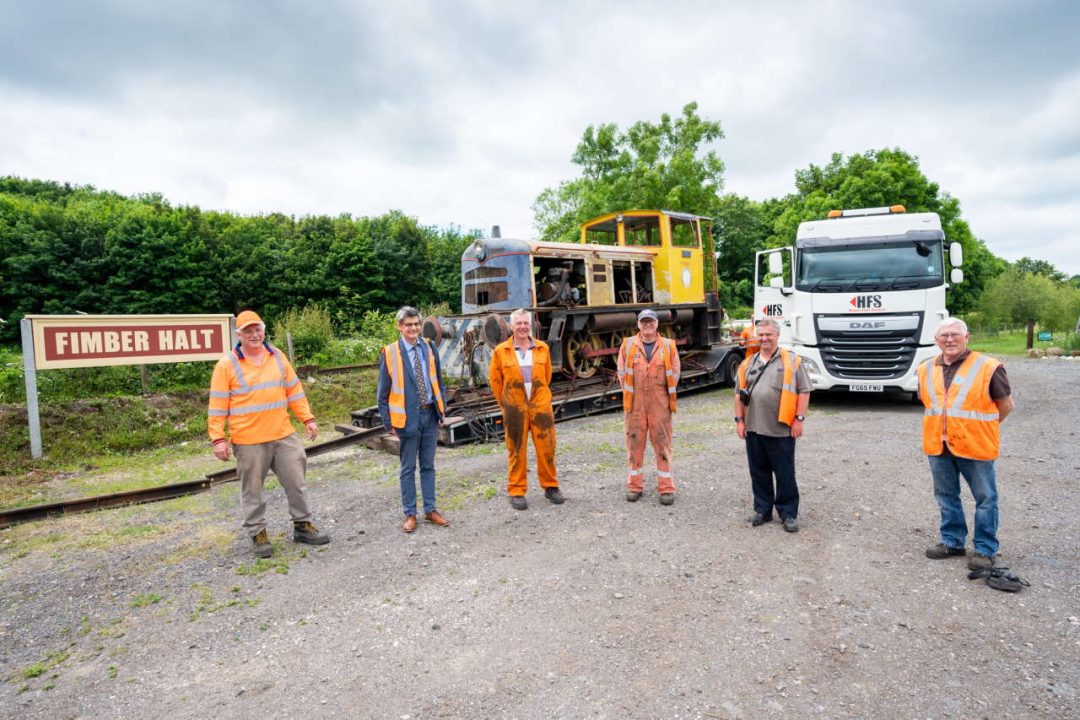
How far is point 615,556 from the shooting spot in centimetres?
415

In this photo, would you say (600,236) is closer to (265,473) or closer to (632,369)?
(632,369)

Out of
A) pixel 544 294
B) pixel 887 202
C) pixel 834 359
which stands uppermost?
pixel 887 202

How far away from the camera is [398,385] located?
4.74 m

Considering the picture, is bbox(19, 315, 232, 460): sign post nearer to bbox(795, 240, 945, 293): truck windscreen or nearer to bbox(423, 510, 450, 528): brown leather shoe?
bbox(423, 510, 450, 528): brown leather shoe

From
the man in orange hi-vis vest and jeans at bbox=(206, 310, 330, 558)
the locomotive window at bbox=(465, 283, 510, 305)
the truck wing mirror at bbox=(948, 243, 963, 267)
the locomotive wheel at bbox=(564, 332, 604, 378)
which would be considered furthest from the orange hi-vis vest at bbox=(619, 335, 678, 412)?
the truck wing mirror at bbox=(948, 243, 963, 267)

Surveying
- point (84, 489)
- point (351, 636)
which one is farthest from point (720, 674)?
point (84, 489)

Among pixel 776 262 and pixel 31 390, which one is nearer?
pixel 31 390

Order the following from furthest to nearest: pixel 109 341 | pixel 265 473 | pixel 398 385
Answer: pixel 109 341, pixel 398 385, pixel 265 473

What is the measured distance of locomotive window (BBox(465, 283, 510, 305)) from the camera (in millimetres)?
9531

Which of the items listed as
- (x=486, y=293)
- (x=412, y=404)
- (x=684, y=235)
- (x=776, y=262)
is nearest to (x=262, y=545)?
(x=412, y=404)

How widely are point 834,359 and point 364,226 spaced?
23.5 meters

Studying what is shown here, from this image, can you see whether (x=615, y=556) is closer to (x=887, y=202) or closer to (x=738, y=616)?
(x=738, y=616)

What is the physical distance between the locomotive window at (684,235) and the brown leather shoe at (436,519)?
812 centimetres

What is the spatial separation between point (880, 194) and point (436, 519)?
79.8ft
